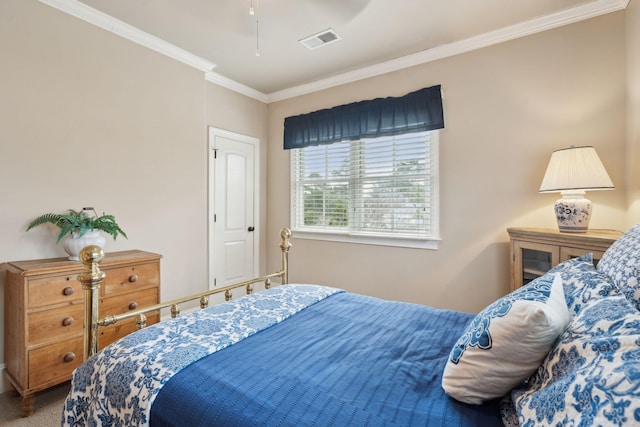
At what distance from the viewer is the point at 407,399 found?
2.98 ft

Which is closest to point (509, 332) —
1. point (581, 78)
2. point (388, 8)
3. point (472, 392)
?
point (472, 392)

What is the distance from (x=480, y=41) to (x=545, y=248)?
193 cm

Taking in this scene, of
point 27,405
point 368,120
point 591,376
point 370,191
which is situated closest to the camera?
point 591,376

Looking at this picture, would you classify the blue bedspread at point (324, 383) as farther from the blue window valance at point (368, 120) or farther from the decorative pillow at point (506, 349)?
the blue window valance at point (368, 120)

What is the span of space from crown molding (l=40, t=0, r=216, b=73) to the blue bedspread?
2.88 metres

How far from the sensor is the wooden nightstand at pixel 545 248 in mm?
1900

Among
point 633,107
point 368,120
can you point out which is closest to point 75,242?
point 368,120

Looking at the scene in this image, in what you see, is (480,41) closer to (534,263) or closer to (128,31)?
(534,263)

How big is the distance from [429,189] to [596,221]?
1312 mm

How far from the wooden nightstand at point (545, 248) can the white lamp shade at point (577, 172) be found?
1.06 ft

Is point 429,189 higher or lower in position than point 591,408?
higher

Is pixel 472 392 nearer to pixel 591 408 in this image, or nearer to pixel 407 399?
pixel 407 399

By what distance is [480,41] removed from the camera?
9.14 ft

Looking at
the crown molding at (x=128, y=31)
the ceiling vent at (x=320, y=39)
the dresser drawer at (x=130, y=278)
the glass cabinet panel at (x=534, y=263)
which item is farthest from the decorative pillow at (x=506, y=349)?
the crown molding at (x=128, y=31)
